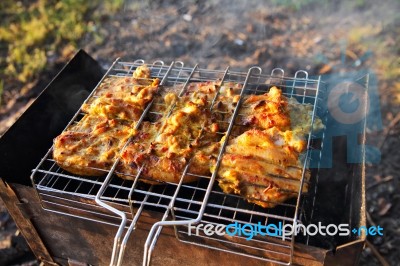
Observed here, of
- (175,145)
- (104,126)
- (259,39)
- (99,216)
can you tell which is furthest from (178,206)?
(259,39)

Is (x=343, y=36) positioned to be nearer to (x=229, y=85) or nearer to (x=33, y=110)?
(x=229, y=85)

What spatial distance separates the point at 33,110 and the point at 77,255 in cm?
137

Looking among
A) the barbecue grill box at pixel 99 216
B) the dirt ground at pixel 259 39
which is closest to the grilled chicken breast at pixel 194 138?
the barbecue grill box at pixel 99 216

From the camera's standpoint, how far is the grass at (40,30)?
6973 millimetres

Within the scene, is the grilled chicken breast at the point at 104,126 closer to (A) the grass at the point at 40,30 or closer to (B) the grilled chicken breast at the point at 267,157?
(B) the grilled chicken breast at the point at 267,157

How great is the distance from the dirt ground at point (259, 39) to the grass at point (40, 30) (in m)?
0.27

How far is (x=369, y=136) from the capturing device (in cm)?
511

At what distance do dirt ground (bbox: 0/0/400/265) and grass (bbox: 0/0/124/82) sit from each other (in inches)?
10.5

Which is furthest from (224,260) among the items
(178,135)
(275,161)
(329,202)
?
(329,202)

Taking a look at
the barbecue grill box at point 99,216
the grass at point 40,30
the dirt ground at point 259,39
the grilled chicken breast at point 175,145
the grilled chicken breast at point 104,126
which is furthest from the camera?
the grass at point 40,30

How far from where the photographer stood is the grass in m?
6.97

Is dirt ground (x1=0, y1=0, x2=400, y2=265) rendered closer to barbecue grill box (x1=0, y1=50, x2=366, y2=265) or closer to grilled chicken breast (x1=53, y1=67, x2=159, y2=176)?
barbecue grill box (x1=0, y1=50, x2=366, y2=265)

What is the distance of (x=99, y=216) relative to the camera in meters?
2.94

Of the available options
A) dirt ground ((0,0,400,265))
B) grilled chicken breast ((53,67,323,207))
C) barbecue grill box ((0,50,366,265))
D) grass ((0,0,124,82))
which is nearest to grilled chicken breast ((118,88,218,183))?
grilled chicken breast ((53,67,323,207))
